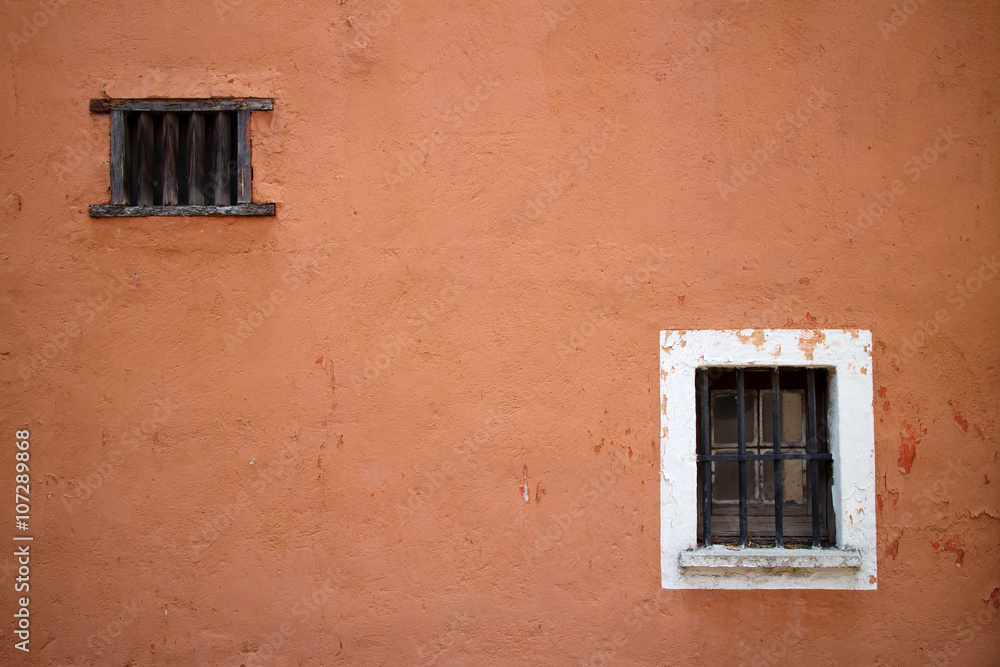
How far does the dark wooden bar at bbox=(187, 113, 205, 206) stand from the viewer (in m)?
3.61

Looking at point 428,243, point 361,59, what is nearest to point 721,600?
point 428,243

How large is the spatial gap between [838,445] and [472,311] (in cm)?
203

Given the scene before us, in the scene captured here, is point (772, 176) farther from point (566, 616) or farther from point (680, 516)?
point (566, 616)

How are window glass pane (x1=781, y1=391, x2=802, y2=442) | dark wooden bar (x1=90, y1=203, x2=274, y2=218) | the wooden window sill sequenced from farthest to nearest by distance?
window glass pane (x1=781, y1=391, x2=802, y2=442)
dark wooden bar (x1=90, y1=203, x2=274, y2=218)
the wooden window sill

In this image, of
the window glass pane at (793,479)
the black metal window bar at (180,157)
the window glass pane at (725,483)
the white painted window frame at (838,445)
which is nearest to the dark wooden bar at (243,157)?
the black metal window bar at (180,157)

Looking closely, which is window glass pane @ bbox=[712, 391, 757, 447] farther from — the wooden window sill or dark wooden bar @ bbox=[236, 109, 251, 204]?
dark wooden bar @ bbox=[236, 109, 251, 204]

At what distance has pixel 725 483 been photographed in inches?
147

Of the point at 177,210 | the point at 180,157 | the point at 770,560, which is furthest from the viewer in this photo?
the point at 180,157

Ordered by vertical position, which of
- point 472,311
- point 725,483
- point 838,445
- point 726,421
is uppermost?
point 472,311

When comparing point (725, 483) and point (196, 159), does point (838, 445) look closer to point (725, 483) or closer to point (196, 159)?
point (725, 483)

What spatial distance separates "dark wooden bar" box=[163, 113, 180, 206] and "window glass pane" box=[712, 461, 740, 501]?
327 centimetres

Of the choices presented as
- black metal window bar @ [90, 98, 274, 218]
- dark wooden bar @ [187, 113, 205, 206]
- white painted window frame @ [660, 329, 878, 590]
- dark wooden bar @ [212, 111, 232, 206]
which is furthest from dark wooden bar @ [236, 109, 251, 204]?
white painted window frame @ [660, 329, 878, 590]

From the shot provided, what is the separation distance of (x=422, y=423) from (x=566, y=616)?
1.24 metres

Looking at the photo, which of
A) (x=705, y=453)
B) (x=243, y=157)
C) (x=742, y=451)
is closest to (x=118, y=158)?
(x=243, y=157)
